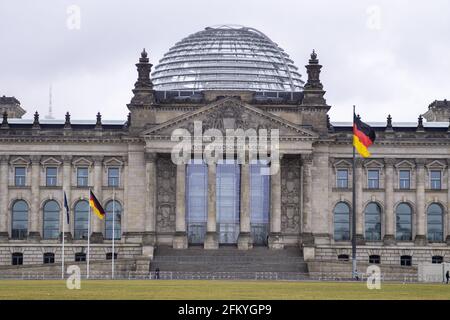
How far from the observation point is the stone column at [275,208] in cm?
12838

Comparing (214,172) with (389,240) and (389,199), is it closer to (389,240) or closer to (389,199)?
(389,199)

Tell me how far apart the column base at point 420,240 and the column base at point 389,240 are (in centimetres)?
224

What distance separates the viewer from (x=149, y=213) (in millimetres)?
129875

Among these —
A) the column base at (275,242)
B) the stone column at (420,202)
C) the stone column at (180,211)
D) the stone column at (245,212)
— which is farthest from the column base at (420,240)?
the stone column at (180,211)

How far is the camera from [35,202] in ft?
434

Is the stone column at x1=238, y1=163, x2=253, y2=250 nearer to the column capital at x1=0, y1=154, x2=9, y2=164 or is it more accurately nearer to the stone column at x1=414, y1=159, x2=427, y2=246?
the stone column at x1=414, y1=159, x2=427, y2=246

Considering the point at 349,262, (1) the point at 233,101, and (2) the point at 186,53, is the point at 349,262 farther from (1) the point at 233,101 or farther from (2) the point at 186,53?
(2) the point at 186,53

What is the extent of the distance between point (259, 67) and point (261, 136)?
74.2 ft

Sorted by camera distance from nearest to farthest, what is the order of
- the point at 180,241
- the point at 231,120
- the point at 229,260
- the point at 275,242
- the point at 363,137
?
the point at 363,137
the point at 229,260
the point at 180,241
the point at 275,242
the point at 231,120

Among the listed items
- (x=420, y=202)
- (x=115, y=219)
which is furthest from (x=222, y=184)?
(x=420, y=202)

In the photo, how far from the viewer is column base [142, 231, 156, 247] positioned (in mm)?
127188

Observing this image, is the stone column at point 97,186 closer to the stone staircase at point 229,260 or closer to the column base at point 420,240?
the stone staircase at point 229,260

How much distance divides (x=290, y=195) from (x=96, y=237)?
63.6 feet

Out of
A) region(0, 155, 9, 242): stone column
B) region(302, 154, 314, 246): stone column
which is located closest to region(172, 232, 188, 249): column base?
region(302, 154, 314, 246): stone column
